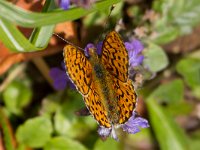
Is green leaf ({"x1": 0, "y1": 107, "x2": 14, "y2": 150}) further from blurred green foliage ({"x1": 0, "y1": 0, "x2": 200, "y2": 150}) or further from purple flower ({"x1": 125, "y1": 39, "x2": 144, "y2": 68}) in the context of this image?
purple flower ({"x1": 125, "y1": 39, "x2": 144, "y2": 68})

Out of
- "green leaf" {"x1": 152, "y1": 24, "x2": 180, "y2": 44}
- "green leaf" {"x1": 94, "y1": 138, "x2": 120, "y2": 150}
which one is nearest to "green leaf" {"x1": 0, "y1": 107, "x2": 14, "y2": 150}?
"green leaf" {"x1": 94, "y1": 138, "x2": 120, "y2": 150}

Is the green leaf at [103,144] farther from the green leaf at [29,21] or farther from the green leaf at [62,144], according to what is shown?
the green leaf at [29,21]

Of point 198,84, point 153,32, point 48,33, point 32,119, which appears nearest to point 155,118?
point 198,84

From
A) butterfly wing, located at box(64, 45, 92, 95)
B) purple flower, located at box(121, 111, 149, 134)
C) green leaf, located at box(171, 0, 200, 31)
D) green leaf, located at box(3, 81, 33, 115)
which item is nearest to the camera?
butterfly wing, located at box(64, 45, 92, 95)

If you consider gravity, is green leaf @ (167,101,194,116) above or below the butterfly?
below

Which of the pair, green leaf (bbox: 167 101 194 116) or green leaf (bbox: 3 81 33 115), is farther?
green leaf (bbox: 167 101 194 116)

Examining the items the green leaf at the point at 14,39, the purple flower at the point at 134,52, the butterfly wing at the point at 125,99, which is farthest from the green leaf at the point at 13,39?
the purple flower at the point at 134,52

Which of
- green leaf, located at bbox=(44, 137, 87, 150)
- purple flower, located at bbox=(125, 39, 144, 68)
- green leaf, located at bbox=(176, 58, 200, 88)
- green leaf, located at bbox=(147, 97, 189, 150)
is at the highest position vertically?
purple flower, located at bbox=(125, 39, 144, 68)
